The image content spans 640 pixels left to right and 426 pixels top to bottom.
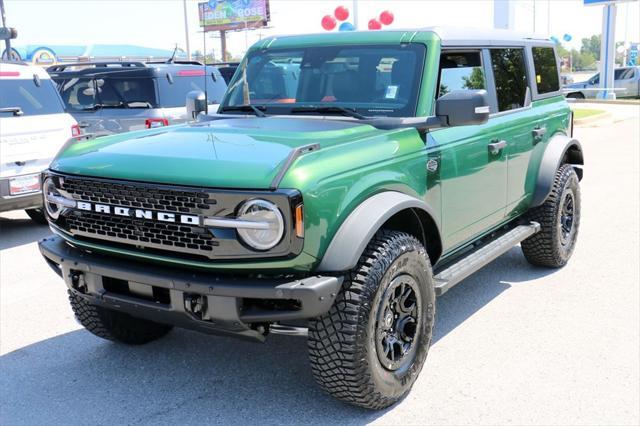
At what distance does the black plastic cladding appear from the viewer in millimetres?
3035

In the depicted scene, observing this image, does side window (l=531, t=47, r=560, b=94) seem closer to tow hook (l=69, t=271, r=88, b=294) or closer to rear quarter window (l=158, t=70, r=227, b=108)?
tow hook (l=69, t=271, r=88, b=294)

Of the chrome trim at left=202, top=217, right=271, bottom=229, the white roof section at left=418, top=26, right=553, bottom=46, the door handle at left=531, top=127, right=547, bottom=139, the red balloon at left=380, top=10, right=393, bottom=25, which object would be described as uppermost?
the red balloon at left=380, top=10, right=393, bottom=25

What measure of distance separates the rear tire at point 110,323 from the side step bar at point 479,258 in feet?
6.26

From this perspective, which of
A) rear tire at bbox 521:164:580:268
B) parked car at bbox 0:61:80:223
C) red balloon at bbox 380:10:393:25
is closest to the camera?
rear tire at bbox 521:164:580:268

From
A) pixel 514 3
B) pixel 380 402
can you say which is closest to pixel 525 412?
pixel 380 402

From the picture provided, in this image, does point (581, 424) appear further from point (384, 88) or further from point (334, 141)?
point (384, 88)

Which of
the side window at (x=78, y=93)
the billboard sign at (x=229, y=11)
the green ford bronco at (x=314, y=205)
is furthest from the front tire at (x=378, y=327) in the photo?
the billboard sign at (x=229, y=11)

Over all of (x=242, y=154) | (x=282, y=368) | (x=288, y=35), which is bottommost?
(x=282, y=368)

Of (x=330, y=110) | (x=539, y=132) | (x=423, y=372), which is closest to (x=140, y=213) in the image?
(x=330, y=110)

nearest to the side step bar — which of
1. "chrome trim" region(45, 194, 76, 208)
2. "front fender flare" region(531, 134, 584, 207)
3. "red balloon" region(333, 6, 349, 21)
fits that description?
"front fender flare" region(531, 134, 584, 207)

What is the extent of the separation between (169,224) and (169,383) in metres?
1.20

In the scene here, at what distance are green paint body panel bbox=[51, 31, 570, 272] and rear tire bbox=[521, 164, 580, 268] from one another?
471mm

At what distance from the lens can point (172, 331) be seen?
4742 mm

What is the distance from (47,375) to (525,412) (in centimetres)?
275
